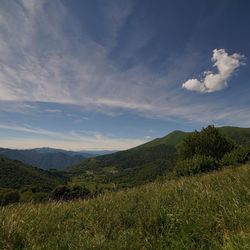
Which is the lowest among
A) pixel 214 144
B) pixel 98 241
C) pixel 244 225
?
pixel 98 241

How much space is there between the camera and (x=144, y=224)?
189 inches

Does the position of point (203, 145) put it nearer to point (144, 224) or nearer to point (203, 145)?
point (203, 145)

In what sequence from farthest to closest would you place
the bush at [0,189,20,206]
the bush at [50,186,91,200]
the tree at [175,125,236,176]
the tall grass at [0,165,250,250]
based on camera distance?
1. the tree at [175,125,236,176]
2. the bush at [0,189,20,206]
3. the bush at [50,186,91,200]
4. the tall grass at [0,165,250,250]

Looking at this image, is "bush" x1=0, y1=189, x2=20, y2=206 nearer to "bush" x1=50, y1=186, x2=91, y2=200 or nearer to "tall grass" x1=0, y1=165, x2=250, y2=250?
"bush" x1=50, y1=186, x2=91, y2=200

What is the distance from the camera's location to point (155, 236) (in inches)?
171

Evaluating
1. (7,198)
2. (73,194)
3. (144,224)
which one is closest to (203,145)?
(7,198)

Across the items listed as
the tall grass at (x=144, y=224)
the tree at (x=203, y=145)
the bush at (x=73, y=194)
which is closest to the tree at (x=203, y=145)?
the tree at (x=203, y=145)

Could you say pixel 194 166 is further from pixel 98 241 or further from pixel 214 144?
pixel 98 241

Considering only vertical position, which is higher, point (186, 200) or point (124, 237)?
point (186, 200)

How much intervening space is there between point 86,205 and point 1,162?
202 meters

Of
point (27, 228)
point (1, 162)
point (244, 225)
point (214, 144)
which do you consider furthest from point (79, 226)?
point (1, 162)

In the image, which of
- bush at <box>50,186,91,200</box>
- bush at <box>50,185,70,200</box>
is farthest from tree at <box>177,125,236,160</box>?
bush at <box>50,186,91,200</box>

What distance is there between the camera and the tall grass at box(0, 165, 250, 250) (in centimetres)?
389

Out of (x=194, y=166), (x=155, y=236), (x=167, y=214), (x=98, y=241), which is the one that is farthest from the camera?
(x=194, y=166)
